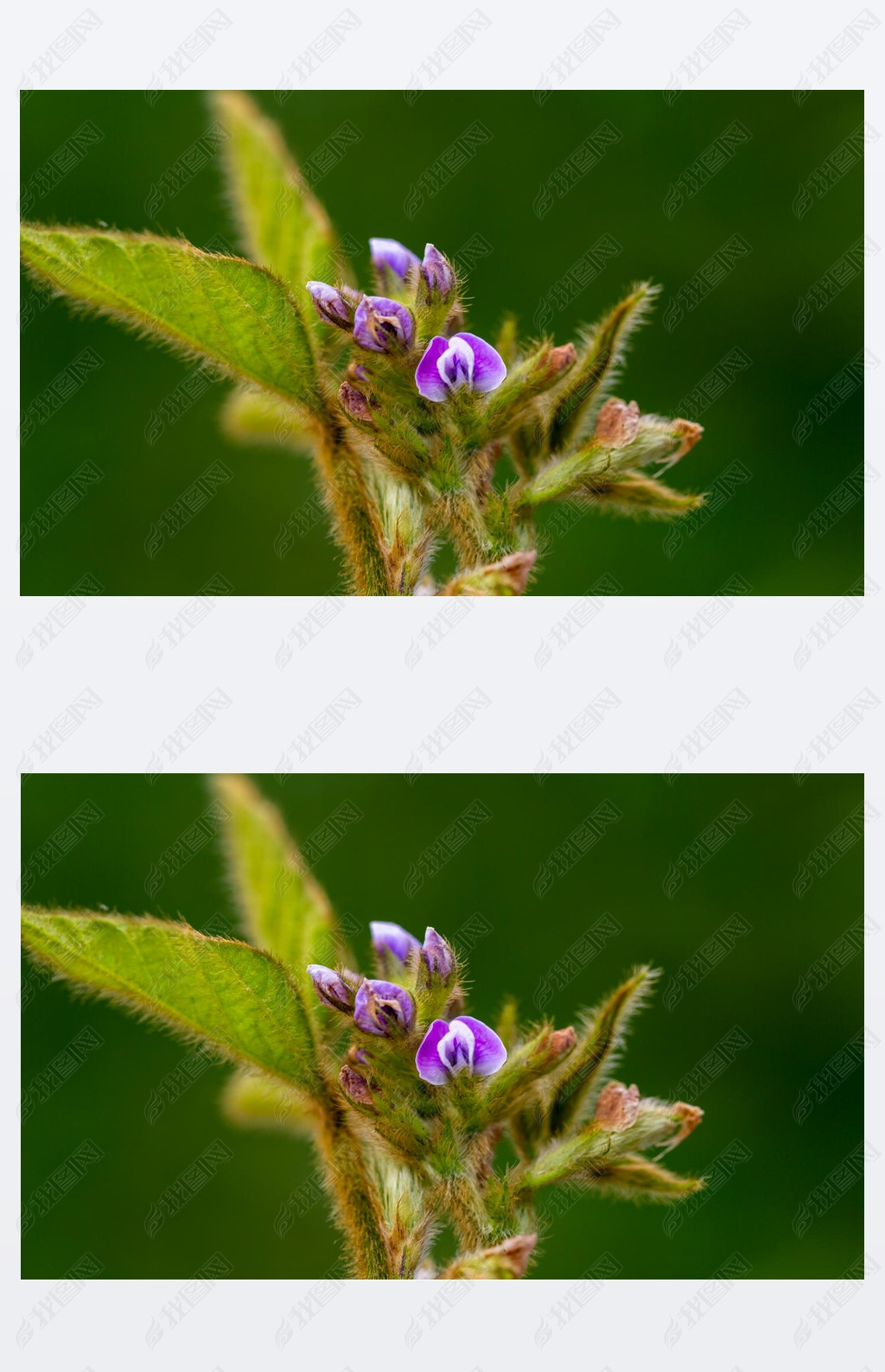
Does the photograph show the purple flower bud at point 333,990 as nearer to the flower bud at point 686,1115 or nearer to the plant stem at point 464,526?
the flower bud at point 686,1115

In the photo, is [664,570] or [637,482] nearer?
[637,482]

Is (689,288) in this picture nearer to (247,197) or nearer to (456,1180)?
(247,197)

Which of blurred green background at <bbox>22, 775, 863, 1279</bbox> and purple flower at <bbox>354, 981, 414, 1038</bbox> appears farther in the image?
blurred green background at <bbox>22, 775, 863, 1279</bbox>

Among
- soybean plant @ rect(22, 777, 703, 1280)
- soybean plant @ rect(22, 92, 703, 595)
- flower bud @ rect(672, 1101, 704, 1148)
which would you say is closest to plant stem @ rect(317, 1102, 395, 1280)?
soybean plant @ rect(22, 777, 703, 1280)

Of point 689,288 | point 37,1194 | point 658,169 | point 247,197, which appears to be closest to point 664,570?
point 689,288

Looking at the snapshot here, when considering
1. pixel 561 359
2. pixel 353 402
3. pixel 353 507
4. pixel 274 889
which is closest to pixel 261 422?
pixel 353 507

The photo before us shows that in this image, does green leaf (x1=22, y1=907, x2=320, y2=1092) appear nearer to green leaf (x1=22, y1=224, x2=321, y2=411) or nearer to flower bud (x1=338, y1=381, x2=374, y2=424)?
flower bud (x1=338, y1=381, x2=374, y2=424)

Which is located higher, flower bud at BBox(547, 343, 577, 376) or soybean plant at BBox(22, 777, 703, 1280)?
flower bud at BBox(547, 343, 577, 376)
